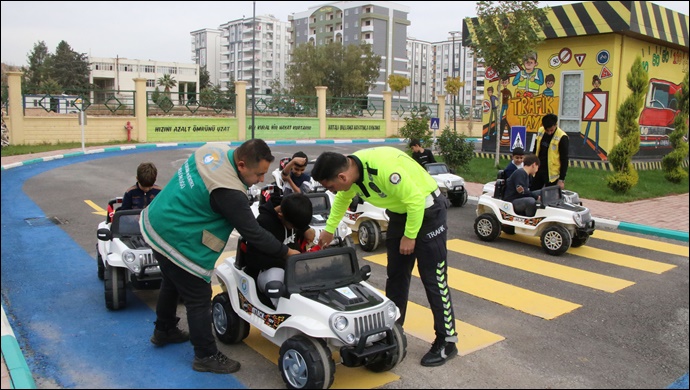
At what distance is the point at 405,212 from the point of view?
4.77 meters

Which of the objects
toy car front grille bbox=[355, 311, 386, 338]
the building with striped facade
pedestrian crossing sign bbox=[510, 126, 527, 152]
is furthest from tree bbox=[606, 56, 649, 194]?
toy car front grille bbox=[355, 311, 386, 338]

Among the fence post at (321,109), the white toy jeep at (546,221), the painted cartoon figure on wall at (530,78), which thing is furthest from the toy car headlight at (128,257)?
the fence post at (321,109)

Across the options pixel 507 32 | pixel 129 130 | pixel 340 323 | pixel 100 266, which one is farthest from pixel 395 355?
pixel 129 130

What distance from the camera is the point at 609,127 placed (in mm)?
18500

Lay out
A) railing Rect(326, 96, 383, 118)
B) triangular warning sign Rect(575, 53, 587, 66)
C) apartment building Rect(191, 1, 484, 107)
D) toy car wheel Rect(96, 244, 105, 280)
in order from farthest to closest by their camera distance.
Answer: apartment building Rect(191, 1, 484, 107) → railing Rect(326, 96, 383, 118) → triangular warning sign Rect(575, 53, 587, 66) → toy car wheel Rect(96, 244, 105, 280)

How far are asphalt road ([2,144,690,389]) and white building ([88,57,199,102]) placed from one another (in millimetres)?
50519

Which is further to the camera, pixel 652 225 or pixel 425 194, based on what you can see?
pixel 652 225

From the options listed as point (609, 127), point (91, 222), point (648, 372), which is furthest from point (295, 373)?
point (609, 127)

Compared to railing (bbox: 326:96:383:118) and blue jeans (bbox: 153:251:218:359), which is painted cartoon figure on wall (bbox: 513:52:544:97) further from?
blue jeans (bbox: 153:251:218:359)

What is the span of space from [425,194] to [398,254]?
65 cm

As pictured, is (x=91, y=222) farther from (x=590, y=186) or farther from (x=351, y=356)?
(x=590, y=186)

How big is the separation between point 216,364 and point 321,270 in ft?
3.52

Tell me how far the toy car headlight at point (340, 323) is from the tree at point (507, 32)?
14591mm

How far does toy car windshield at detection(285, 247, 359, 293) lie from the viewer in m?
4.33
